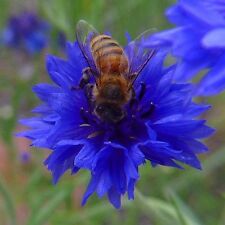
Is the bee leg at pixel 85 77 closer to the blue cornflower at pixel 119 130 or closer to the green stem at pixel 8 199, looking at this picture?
the blue cornflower at pixel 119 130

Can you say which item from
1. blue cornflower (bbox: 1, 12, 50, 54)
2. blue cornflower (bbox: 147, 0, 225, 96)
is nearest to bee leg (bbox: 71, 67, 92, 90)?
blue cornflower (bbox: 147, 0, 225, 96)

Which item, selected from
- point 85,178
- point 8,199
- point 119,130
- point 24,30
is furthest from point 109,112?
point 24,30

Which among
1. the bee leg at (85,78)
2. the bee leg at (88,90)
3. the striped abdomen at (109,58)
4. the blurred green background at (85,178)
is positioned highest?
the striped abdomen at (109,58)

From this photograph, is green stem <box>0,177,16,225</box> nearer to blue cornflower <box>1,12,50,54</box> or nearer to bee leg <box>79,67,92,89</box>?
bee leg <box>79,67,92,89</box>

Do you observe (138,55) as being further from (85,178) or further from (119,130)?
(85,178)

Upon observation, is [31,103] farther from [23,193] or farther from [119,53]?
[119,53]

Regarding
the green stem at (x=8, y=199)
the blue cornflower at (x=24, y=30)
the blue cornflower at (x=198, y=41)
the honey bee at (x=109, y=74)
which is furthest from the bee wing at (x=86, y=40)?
the blue cornflower at (x=24, y=30)

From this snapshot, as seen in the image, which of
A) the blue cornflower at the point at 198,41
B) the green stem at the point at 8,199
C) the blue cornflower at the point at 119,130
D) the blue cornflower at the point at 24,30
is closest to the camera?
the blue cornflower at the point at 198,41
